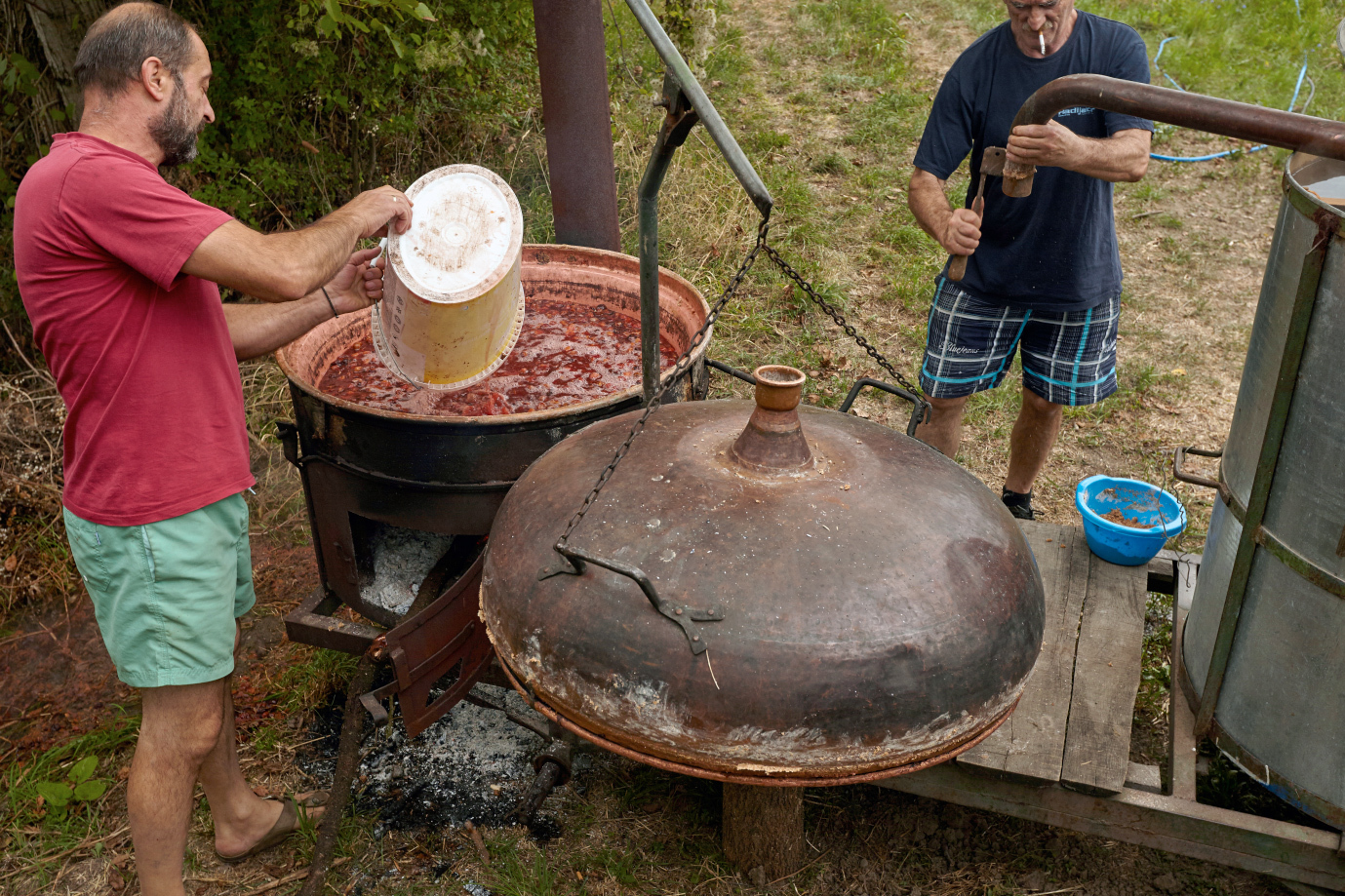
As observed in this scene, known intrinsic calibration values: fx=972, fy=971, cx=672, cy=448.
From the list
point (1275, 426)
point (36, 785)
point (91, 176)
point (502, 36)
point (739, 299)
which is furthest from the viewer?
point (739, 299)

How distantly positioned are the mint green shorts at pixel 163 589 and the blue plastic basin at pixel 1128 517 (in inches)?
112

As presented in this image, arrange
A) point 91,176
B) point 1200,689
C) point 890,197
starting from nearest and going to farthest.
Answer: point 91,176, point 1200,689, point 890,197

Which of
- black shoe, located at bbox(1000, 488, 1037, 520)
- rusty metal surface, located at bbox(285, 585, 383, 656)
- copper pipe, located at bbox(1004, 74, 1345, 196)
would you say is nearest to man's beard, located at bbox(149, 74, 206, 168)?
rusty metal surface, located at bbox(285, 585, 383, 656)

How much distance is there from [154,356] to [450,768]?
1697mm

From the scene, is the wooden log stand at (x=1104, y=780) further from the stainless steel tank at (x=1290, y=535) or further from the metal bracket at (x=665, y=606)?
the metal bracket at (x=665, y=606)

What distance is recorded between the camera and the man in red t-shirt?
2.22 meters

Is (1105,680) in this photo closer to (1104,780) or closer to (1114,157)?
(1104,780)

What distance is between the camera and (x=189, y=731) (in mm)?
2639

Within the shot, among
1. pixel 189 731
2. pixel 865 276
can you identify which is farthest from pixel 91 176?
pixel 865 276

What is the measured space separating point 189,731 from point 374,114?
394 cm

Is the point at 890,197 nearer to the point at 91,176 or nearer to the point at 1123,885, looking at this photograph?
the point at 1123,885

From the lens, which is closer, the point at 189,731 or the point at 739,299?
the point at 189,731

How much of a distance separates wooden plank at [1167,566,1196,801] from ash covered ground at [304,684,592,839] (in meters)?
1.81

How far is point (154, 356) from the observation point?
2.37 meters
